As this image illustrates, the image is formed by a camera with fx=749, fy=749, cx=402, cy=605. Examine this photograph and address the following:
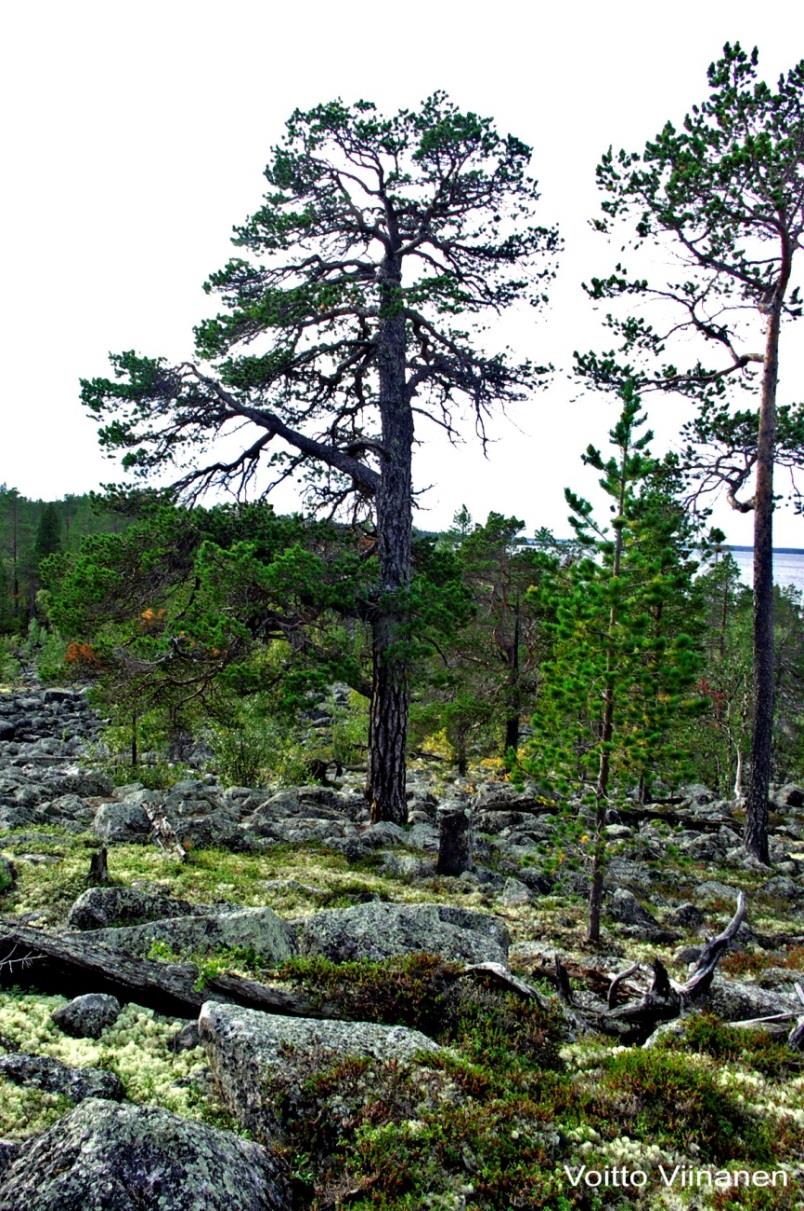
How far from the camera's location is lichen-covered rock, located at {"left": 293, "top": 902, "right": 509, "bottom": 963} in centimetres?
652

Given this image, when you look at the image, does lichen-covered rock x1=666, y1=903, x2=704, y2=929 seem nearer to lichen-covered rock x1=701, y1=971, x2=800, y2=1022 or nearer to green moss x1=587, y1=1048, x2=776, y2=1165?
lichen-covered rock x1=701, y1=971, x2=800, y2=1022

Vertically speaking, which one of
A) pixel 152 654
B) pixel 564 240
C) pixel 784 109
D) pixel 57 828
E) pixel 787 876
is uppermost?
pixel 784 109

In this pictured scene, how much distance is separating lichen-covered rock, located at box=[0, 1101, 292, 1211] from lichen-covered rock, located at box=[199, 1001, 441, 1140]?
55cm

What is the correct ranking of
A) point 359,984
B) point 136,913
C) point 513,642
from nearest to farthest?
1. point 359,984
2. point 136,913
3. point 513,642

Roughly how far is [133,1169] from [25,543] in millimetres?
83754

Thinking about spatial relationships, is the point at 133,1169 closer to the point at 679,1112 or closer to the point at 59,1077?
the point at 59,1077

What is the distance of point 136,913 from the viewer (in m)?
7.02

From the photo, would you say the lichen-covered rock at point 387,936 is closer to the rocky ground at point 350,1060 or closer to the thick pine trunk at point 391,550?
the rocky ground at point 350,1060

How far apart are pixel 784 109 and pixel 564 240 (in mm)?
4421

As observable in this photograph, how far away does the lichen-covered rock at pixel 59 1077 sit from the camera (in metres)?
3.96

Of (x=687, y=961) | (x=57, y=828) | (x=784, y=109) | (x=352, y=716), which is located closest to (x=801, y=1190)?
(x=687, y=961)

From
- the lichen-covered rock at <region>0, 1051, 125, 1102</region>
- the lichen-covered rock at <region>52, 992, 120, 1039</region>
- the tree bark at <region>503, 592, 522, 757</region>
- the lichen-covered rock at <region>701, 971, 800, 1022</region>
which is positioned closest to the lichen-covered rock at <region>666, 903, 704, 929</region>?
the lichen-covered rock at <region>701, 971, 800, 1022</region>

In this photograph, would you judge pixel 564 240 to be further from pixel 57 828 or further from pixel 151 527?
pixel 57 828

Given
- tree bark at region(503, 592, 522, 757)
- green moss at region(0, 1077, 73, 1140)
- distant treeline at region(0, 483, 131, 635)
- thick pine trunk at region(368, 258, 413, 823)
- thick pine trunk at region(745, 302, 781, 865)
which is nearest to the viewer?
green moss at region(0, 1077, 73, 1140)
